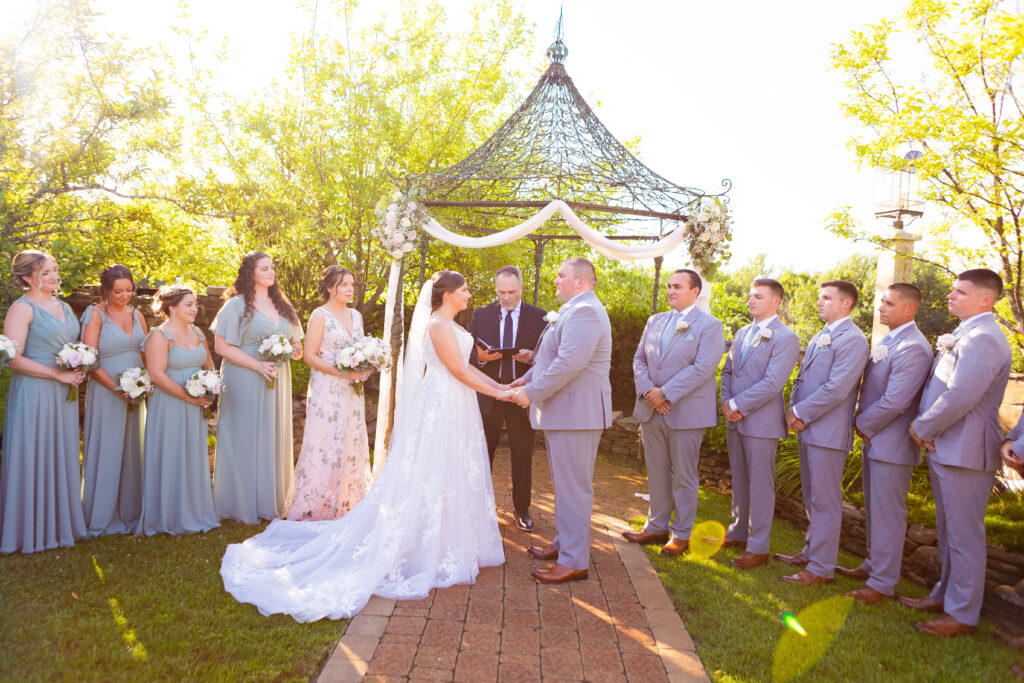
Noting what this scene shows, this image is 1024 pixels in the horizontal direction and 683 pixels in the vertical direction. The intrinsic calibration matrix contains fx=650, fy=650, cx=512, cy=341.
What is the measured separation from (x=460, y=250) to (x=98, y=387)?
289 inches

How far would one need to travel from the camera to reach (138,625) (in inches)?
141

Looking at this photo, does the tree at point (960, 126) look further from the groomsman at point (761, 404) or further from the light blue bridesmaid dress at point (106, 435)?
the light blue bridesmaid dress at point (106, 435)

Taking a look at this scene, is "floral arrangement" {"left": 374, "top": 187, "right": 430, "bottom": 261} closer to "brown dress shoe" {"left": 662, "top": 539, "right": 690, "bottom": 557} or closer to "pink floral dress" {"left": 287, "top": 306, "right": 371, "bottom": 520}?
"pink floral dress" {"left": 287, "top": 306, "right": 371, "bottom": 520}

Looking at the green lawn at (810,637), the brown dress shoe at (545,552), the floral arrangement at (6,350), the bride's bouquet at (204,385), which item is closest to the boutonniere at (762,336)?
the green lawn at (810,637)

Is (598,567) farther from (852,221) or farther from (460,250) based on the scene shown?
(460,250)

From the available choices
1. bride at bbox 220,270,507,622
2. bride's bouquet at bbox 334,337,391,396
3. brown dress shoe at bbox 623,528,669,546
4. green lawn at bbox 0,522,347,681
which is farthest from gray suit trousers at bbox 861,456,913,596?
bride's bouquet at bbox 334,337,391,396

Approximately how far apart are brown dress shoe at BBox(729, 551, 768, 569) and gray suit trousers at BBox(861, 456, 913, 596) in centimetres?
77

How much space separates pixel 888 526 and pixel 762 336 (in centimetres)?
158

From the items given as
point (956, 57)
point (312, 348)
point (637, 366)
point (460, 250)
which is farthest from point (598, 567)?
point (460, 250)

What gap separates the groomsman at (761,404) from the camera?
16.4ft

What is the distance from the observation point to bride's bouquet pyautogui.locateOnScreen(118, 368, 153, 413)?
4930 millimetres

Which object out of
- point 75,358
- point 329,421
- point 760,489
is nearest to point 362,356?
point 329,421

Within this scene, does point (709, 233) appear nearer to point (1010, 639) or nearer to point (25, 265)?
point (1010, 639)

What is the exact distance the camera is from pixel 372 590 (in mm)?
4078
